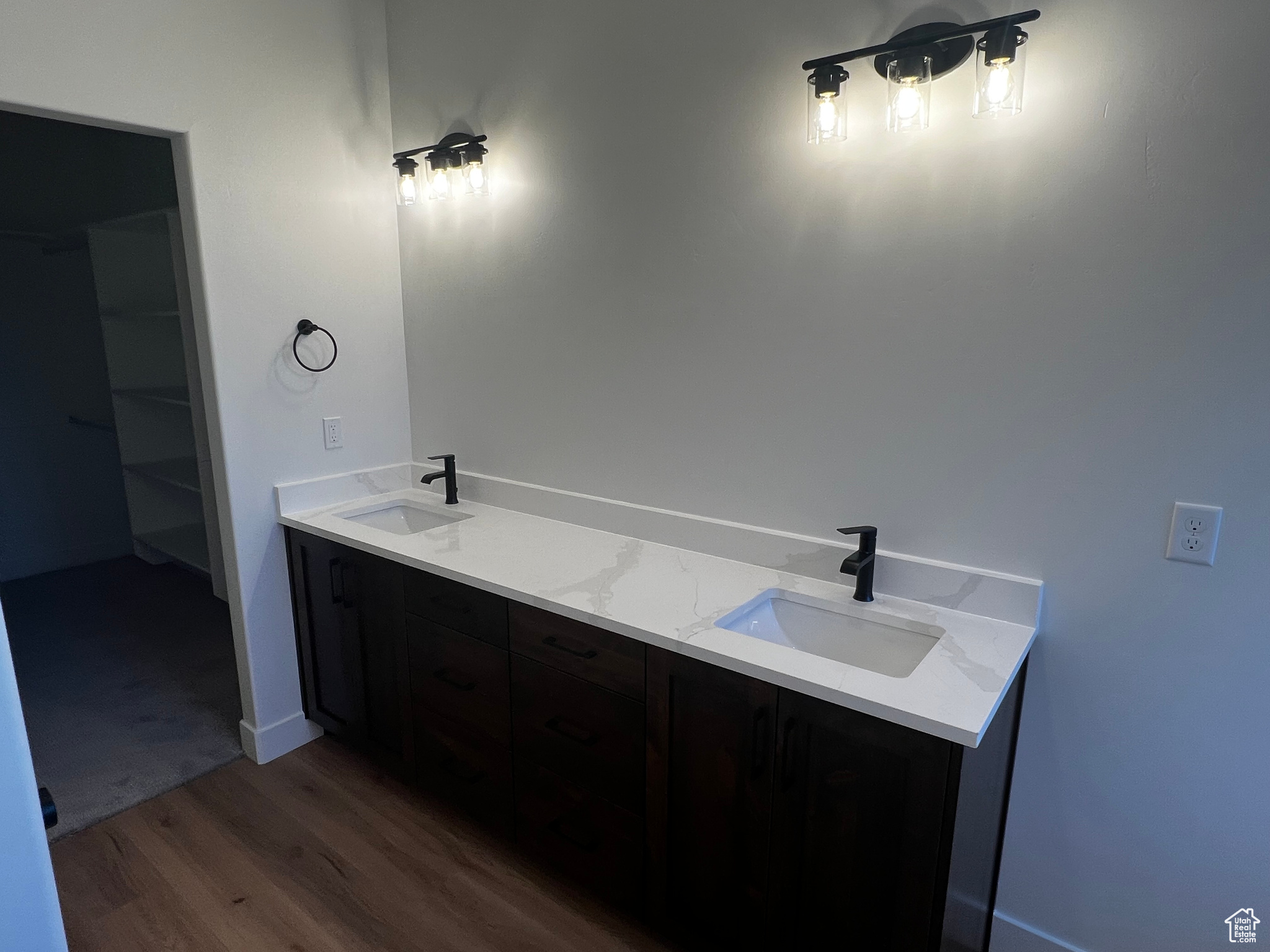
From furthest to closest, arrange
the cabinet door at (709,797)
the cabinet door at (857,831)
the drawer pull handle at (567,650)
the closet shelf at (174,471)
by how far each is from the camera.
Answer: the closet shelf at (174,471) → the drawer pull handle at (567,650) → the cabinet door at (709,797) → the cabinet door at (857,831)

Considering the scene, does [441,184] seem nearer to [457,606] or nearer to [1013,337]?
[457,606]

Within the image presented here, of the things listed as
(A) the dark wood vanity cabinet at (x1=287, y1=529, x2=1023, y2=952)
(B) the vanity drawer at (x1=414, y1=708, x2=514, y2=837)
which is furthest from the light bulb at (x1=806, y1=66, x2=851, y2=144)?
(B) the vanity drawer at (x1=414, y1=708, x2=514, y2=837)

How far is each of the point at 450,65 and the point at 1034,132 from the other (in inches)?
74.9

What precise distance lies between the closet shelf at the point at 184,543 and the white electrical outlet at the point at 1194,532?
4.42m

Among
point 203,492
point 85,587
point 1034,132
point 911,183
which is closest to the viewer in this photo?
point 1034,132

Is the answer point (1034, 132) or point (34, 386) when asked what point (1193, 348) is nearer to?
point (1034, 132)

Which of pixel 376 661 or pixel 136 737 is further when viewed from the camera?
pixel 136 737

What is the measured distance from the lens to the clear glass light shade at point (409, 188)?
8.59ft

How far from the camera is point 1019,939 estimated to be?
1.78 metres

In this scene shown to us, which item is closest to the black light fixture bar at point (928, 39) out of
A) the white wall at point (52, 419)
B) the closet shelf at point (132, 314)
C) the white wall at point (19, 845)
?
the white wall at point (19, 845)

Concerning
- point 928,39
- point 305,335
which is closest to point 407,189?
point 305,335

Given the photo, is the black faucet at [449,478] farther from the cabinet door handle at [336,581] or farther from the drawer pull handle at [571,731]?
the drawer pull handle at [571,731]

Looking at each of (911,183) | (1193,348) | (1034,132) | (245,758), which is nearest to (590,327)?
(911,183)

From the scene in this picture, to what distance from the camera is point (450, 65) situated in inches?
100
